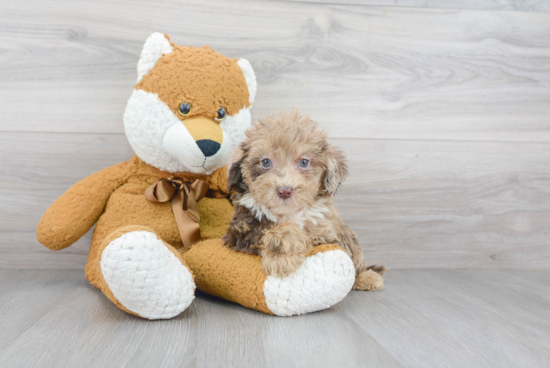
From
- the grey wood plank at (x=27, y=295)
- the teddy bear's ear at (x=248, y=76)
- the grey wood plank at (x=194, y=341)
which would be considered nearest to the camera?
the grey wood plank at (x=194, y=341)

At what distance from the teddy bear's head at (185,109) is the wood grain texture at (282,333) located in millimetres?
400

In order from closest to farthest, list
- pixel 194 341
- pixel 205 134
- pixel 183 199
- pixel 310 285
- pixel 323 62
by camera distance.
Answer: pixel 194 341 < pixel 310 285 < pixel 205 134 < pixel 183 199 < pixel 323 62

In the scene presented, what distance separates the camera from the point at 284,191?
36.0 inches

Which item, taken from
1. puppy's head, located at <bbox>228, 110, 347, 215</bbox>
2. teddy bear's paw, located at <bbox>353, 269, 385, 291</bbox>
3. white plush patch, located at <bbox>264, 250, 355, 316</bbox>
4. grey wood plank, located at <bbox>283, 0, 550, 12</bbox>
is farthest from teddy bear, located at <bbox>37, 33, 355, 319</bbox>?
grey wood plank, located at <bbox>283, 0, 550, 12</bbox>

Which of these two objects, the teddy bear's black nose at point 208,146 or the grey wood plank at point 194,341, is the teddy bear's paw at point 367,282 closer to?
the grey wood plank at point 194,341

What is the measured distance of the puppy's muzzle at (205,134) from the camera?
42.0 inches

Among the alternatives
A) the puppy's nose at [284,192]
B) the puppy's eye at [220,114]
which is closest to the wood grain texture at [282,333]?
the puppy's nose at [284,192]

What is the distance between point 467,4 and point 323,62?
584 mm

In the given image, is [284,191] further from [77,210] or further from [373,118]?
[373,118]

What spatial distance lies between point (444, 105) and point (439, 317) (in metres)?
0.84

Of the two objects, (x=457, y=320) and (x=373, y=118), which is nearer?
(x=457, y=320)

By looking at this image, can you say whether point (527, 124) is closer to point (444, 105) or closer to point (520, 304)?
point (444, 105)

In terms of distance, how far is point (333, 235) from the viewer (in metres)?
1.03

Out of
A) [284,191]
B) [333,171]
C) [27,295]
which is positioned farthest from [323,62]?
[27,295]
